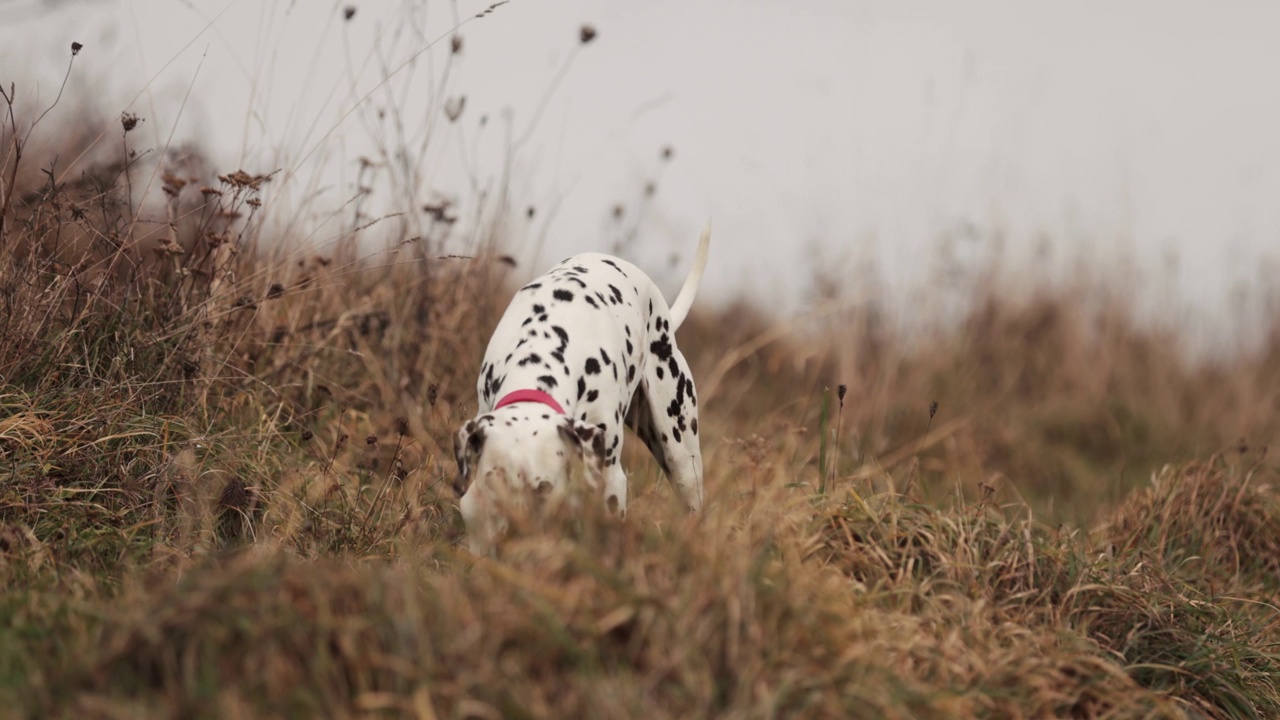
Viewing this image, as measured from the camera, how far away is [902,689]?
2.69 metres

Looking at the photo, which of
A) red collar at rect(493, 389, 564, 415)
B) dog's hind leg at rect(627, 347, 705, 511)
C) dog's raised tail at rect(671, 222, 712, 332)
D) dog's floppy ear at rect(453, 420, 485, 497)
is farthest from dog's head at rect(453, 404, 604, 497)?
dog's raised tail at rect(671, 222, 712, 332)

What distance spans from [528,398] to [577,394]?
11.6 inches

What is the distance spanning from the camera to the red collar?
11.2 ft

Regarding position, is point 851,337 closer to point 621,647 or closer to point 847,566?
point 847,566

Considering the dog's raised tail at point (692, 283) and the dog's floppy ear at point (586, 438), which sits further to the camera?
the dog's raised tail at point (692, 283)

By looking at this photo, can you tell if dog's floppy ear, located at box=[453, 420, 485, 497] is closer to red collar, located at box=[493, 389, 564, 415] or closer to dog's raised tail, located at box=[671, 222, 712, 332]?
red collar, located at box=[493, 389, 564, 415]

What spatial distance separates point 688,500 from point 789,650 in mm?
1554

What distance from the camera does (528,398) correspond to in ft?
11.3

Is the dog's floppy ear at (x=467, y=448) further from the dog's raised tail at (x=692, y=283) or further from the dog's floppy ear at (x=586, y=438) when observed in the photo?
the dog's raised tail at (x=692, y=283)

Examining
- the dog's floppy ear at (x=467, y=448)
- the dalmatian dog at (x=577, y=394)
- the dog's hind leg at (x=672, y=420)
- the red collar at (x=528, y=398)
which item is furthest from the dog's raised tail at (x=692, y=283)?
the dog's floppy ear at (x=467, y=448)

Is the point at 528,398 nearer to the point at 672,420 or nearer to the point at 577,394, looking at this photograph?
the point at 577,394

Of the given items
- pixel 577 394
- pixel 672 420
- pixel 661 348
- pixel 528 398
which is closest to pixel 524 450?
pixel 528 398

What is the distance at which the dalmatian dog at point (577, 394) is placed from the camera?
10.2 feet

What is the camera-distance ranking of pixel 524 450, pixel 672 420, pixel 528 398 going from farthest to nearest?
pixel 672 420 < pixel 528 398 < pixel 524 450
